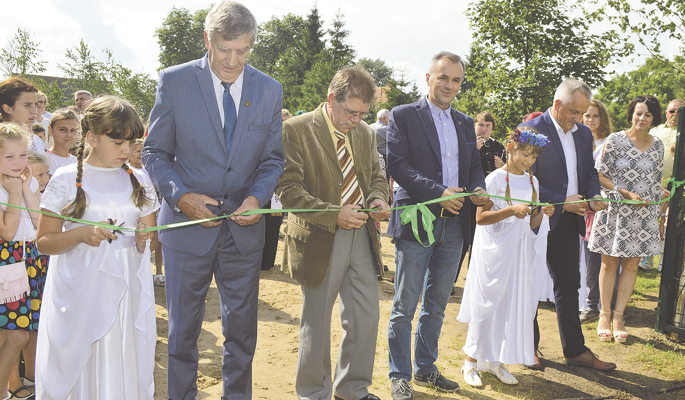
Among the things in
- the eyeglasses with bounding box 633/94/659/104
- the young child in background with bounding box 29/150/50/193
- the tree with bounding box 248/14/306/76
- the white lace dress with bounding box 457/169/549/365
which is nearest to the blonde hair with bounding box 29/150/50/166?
the young child in background with bounding box 29/150/50/193

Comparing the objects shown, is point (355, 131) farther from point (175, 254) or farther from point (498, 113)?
point (498, 113)

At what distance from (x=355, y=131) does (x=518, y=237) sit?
1.66 metres

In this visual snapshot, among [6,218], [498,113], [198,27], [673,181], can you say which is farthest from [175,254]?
[198,27]

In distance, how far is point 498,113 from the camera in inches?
610

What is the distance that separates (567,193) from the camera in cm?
477

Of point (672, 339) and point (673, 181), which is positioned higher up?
point (673, 181)

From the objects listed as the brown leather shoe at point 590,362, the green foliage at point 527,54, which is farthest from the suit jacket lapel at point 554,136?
the green foliage at point 527,54

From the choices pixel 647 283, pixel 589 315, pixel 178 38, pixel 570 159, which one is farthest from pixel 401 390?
pixel 178 38

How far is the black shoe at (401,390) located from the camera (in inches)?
152

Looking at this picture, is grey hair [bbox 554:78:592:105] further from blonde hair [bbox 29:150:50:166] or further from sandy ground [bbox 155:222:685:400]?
blonde hair [bbox 29:150:50:166]

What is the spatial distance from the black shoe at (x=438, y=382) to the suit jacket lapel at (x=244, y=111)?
94.4 inches

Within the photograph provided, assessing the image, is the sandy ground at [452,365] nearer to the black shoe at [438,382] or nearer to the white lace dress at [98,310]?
the black shoe at [438,382]

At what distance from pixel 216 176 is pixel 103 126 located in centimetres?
67

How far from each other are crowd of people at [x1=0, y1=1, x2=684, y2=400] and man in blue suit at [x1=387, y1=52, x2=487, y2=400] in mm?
12
